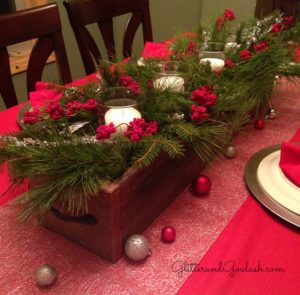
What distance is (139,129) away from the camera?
47 cm

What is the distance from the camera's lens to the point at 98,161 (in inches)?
17.2

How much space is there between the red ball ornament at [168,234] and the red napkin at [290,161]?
0.70ft

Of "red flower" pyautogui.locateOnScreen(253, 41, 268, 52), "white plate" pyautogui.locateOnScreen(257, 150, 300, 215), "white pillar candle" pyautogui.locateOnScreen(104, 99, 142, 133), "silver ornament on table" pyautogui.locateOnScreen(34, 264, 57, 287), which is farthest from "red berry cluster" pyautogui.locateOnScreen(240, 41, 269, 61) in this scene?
"silver ornament on table" pyautogui.locateOnScreen(34, 264, 57, 287)

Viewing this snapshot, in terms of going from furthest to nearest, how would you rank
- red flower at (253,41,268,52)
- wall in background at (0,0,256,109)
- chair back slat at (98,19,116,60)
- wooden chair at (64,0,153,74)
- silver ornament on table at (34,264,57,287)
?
wall in background at (0,0,256,109), chair back slat at (98,19,116,60), wooden chair at (64,0,153,74), red flower at (253,41,268,52), silver ornament on table at (34,264,57,287)

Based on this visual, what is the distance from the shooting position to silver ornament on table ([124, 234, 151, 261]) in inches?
18.2

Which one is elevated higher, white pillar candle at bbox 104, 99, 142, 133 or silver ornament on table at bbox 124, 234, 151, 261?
white pillar candle at bbox 104, 99, 142, 133

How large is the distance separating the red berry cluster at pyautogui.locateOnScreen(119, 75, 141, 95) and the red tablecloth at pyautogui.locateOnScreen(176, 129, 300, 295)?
0.27 metres

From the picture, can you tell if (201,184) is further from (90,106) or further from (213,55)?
(213,55)

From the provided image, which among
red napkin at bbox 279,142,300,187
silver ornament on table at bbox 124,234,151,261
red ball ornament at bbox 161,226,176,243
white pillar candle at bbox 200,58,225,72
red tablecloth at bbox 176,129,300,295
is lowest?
A: red tablecloth at bbox 176,129,300,295

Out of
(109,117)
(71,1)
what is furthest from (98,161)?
(71,1)

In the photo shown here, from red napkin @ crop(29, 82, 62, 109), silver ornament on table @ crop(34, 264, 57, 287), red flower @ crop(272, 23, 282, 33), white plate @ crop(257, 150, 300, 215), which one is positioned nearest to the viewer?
silver ornament on table @ crop(34, 264, 57, 287)

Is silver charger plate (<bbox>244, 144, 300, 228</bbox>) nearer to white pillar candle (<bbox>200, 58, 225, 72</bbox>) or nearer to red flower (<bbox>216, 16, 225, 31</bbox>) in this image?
white pillar candle (<bbox>200, 58, 225, 72</bbox>)

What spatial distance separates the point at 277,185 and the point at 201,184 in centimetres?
12

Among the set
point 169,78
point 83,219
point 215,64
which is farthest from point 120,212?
point 215,64
